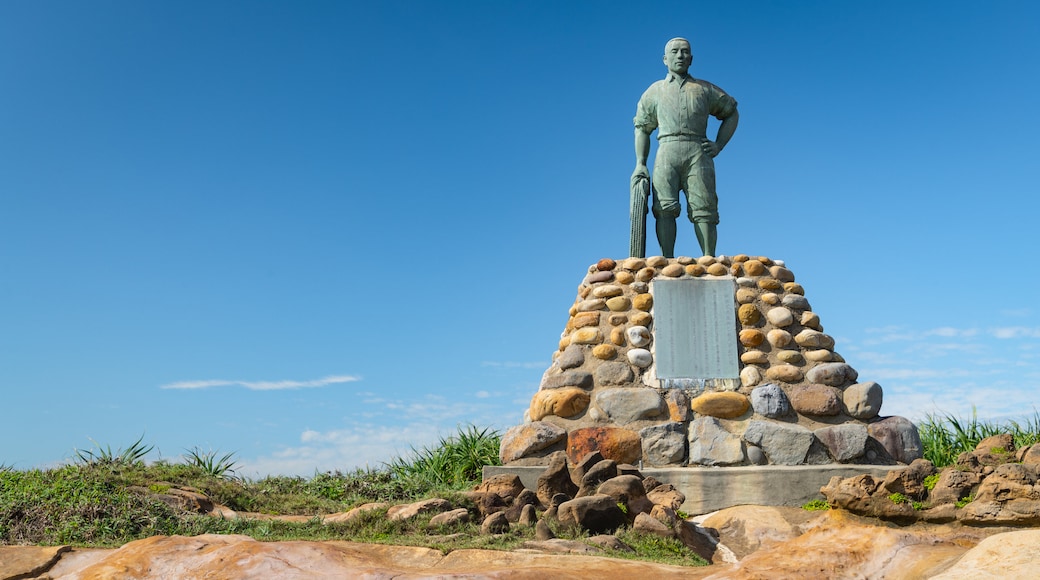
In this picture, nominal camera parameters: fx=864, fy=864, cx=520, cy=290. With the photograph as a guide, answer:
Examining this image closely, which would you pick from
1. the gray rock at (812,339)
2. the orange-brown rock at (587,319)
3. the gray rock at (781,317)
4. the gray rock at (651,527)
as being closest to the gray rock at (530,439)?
the orange-brown rock at (587,319)

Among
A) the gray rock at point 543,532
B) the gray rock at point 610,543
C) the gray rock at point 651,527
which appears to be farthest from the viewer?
the gray rock at point 651,527

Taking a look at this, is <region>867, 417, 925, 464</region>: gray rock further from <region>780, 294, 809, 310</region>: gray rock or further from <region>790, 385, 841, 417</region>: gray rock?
<region>780, 294, 809, 310</region>: gray rock

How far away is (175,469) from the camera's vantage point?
31.6 feet

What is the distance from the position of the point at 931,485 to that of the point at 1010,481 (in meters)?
0.62

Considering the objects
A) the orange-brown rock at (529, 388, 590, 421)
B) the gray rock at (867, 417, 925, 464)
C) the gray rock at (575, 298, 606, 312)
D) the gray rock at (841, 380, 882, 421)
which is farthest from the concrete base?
the gray rock at (575, 298, 606, 312)

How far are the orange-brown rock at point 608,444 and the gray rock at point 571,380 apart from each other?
1.71 feet

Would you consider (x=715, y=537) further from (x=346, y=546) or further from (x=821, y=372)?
(x=346, y=546)

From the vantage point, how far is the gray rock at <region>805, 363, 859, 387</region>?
7438mm

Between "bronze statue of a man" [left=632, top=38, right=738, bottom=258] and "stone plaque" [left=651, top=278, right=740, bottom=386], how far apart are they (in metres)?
0.80

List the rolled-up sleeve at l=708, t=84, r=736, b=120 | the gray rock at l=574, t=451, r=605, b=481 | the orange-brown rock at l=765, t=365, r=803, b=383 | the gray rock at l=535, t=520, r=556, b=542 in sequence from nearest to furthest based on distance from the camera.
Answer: the gray rock at l=535, t=520, r=556, b=542
the gray rock at l=574, t=451, r=605, b=481
the orange-brown rock at l=765, t=365, r=803, b=383
the rolled-up sleeve at l=708, t=84, r=736, b=120

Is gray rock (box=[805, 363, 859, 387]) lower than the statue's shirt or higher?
lower

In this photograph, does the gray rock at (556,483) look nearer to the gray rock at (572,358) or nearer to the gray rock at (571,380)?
the gray rock at (571,380)

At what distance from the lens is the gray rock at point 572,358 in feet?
25.1

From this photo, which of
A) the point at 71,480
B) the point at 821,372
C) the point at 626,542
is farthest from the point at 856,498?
the point at 71,480
